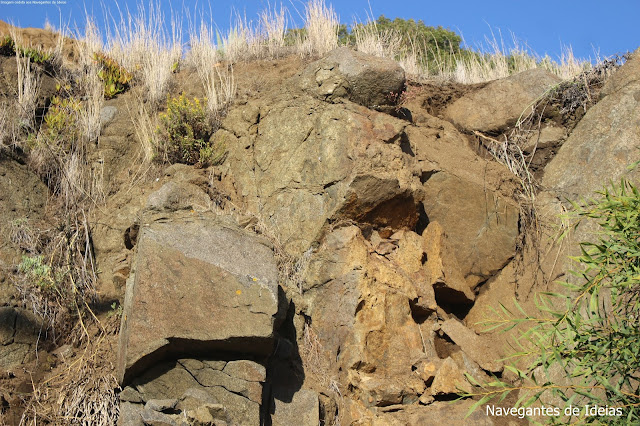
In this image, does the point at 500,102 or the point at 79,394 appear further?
the point at 500,102

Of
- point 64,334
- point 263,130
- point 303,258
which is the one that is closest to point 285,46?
point 263,130

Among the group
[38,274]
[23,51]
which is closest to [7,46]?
[23,51]

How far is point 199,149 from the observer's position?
309 inches

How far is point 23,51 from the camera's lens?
8.45 metres

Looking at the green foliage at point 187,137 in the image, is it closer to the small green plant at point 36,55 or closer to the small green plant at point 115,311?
the small green plant at point 36,55

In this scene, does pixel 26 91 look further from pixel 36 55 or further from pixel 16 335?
pixel 16 335

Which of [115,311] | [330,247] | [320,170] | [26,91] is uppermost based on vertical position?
[26,91]

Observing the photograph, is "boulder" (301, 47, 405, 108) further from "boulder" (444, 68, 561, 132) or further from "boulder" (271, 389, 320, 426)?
"boulder" (271, 389, 320, 426)

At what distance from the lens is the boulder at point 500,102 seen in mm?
8547

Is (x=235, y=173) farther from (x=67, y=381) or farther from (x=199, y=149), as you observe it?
(x=67, y=381)

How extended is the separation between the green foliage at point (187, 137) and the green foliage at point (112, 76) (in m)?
1.10

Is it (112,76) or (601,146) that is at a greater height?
(112,76)

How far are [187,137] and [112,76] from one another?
71.3 inches

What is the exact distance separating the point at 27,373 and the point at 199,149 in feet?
10.2
